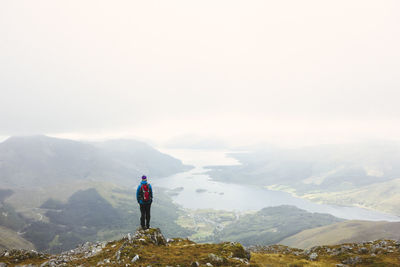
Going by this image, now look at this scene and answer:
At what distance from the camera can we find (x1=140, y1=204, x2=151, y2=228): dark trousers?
28.7m

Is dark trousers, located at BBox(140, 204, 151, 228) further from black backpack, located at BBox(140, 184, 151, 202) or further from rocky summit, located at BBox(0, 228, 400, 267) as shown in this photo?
rocky summit, located at BBox(0, 228, 400, 267)

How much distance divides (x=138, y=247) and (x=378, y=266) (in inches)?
1045

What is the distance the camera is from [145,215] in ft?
100

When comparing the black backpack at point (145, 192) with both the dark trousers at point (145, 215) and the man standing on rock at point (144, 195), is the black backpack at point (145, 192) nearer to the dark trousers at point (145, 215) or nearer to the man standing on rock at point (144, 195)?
the man standing on rock at point (144, 195)

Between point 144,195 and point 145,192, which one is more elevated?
point 145,192

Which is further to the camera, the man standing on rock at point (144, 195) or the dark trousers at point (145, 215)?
the dark trousers at point (145, 215)

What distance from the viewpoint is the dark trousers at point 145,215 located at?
28.7 metres

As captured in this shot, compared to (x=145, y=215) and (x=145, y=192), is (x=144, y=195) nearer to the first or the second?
(x=145, y=192)

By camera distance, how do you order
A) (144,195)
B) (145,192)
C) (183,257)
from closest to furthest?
(183,257) → (144,195) → (145,192)

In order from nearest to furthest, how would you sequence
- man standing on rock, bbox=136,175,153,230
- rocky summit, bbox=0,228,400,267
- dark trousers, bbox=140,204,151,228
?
rocky summit, bbox=0,228,400,267
man standing on rock, bbox=136,175,153,230
dark trousers, bbox=140,204,151,228

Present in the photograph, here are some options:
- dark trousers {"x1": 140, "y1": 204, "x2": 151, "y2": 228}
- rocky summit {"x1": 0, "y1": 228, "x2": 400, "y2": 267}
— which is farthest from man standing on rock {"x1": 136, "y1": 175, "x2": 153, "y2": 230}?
rocky summit {"x1": 0, "y1": 228, "x2": 400, "y2": 267}

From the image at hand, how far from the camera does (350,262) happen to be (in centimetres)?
2619

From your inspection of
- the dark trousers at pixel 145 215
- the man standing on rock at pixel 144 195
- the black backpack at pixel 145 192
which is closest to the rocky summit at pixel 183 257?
the dark trousers at pixel 145 215

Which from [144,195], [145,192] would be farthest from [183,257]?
[145,192]
